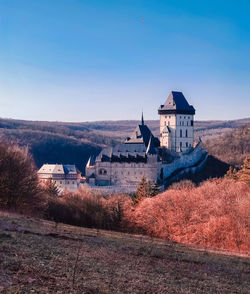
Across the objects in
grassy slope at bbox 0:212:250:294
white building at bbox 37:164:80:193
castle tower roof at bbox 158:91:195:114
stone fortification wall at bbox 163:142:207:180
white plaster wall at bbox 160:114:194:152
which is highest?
castle tower roof at bbox 158:91:195:114

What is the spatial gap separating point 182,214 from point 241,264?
14103 mm

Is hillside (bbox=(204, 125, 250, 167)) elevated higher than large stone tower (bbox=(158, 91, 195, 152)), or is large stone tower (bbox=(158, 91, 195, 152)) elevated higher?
large stone tower (bbox=(158, 91, 195, 152))

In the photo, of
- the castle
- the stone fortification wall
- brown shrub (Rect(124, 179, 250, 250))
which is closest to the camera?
brown shrub (Rect(124, 179, 250, 250))

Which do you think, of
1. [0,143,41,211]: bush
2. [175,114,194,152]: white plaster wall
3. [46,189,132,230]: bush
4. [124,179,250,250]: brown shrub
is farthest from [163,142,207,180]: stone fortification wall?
[0,143,41,211]: bush

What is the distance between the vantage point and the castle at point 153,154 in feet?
228

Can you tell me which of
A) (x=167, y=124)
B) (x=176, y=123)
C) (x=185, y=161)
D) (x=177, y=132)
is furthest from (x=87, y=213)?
(x=167, y=124)

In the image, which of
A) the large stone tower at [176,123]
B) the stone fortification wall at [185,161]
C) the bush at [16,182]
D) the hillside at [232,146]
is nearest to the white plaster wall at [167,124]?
the large stone tower at [176,123]

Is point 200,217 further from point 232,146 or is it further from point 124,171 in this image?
point 232,146

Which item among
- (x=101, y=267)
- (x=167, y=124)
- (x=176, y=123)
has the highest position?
(x=176, y=123)

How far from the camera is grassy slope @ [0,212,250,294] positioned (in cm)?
1078

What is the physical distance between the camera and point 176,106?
84000mm

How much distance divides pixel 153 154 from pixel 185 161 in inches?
557

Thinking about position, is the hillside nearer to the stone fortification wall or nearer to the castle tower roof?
the stone fortification wall

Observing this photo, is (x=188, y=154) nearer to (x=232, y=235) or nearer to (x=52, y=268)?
(x=232, y=235)
